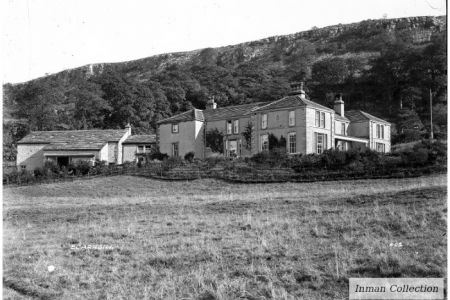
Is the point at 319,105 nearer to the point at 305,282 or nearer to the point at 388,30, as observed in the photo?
the point at 388,30

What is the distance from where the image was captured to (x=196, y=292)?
350cm

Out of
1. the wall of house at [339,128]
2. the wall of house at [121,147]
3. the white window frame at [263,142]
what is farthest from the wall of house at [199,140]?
the wall of house at [339,128]

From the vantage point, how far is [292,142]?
14.6 ft

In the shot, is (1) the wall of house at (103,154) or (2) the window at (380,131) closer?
(2) the window at (380,131)

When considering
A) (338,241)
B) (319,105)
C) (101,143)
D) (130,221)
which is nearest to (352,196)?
(338,241)

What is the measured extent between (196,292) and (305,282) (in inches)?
34.1

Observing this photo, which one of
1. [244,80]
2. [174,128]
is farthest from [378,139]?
[174,128]

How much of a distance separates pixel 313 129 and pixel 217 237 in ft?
4.70

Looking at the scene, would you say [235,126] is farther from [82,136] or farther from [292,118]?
[82,136]

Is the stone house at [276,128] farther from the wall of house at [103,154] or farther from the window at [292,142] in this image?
the wall of house at [103,154]

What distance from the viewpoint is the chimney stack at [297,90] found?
445cm

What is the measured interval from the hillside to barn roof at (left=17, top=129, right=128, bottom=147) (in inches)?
3.2

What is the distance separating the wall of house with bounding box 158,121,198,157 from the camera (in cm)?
454

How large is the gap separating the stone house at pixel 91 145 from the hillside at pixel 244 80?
10 cm
